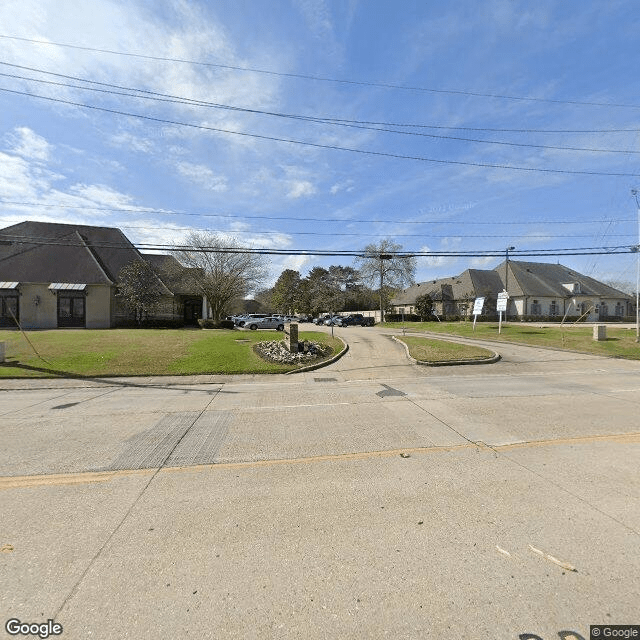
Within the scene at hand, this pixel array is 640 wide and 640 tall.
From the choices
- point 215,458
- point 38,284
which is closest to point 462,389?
point 215,458

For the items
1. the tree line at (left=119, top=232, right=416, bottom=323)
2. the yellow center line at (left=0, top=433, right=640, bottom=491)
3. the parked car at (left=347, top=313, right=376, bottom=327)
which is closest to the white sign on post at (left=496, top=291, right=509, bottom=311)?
the tree line at (left=119, top=232, right=416, bottom=323)

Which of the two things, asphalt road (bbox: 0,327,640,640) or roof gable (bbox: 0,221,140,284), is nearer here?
asphalt road (bbox: 0,327,640,640)

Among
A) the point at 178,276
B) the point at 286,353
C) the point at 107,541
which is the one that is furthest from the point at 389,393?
the point at 178,276

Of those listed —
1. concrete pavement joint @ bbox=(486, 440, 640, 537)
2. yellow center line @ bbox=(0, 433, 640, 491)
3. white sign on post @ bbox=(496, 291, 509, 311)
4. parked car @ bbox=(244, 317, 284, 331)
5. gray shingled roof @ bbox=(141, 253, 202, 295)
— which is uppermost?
gray shingled roof @ bbox=(141, 253, 202, 295)

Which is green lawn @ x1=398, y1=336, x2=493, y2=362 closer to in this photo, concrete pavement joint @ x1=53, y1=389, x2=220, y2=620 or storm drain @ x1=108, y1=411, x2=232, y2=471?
storm drain @ x1=108, y1=411, x2=232, y2=471

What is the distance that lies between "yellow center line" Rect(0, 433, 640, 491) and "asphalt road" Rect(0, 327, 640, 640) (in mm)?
37

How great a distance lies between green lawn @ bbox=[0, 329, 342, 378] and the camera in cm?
1410

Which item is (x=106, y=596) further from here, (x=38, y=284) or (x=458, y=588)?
A: (x=38, y=284)

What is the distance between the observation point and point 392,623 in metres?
2.23

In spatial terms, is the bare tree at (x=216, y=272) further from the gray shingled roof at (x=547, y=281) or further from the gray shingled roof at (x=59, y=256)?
the gray shingled roof at (x=547, y=281)

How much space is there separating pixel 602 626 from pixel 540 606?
33 centimetres

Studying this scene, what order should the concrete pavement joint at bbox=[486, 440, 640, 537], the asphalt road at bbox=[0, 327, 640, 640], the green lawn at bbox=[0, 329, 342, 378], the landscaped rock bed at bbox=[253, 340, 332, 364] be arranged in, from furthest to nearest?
the landscaped rock bed at bbox=[253, 340, 332, 364], the green lawn at bbox=[0, 329, 342, 378], the concrete pavement joint at bbox=[486, 440, 640, 537], the asphalt road at bbox=[0, 327, 640, 640]

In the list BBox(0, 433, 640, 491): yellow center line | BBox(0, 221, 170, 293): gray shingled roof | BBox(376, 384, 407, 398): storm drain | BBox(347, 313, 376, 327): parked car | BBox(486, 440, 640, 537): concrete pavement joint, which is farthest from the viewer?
BBox(347, 313, 376, 327): parked car

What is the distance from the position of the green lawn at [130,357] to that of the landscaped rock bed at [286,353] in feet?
1.53
